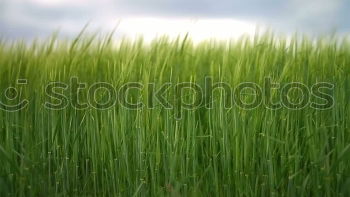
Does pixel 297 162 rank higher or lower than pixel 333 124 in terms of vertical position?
lower

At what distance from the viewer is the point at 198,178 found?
2473mm

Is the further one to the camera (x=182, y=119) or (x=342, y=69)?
(x=342, y=69)

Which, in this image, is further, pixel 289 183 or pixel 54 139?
pixel 54 139

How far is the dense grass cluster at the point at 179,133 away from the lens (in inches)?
96.7

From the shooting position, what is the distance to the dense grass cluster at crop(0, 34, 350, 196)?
2455 millimetres

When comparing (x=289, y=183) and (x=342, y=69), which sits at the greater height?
(x=342, y=69)

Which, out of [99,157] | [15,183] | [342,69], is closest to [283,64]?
[342,69]

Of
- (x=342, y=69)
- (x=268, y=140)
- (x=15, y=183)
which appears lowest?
(x=15, y=183)

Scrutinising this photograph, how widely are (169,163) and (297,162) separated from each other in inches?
23.5

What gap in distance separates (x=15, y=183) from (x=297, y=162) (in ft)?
4.50

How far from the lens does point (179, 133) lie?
2.49 meters

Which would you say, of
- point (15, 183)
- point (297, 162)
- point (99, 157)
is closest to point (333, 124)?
point (297, 162)

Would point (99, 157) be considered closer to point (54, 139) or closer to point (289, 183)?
point (54, 139)

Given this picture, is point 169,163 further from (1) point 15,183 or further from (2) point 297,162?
(1) point 15,183
